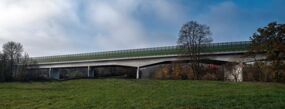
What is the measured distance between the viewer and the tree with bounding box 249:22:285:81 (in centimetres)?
3017

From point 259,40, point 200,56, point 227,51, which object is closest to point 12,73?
point 200,56

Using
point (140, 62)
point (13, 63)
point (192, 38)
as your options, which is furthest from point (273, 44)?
point (13, 63)

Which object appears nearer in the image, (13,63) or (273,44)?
(273,44)

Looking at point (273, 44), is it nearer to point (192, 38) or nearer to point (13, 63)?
point (192, 38)

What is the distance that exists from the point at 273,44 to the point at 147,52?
106 feet

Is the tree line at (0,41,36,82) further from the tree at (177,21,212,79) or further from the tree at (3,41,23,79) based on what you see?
the tree at (177,21,212,79)

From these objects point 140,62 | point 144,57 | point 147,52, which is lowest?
point 140,62

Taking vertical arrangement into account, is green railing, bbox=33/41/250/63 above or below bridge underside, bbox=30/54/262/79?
above

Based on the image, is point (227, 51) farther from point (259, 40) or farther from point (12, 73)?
point (12, 73)

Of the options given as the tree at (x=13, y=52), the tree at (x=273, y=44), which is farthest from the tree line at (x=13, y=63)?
the tree at (x=273, y=44)

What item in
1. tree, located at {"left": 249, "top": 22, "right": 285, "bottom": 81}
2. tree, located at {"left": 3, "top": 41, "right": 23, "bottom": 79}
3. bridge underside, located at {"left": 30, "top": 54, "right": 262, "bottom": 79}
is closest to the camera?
tree, located at {"left": 249, "top": 22, "right": 285, "bottom": 81}

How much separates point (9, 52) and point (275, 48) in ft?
162

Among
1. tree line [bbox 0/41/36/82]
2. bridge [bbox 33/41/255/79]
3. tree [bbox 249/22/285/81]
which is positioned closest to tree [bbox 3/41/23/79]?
tree line [bbox 0/41/36/82]

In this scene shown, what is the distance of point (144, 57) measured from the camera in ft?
199
